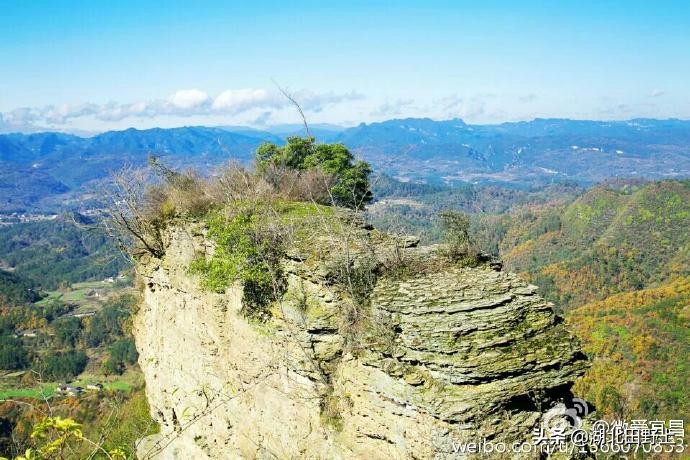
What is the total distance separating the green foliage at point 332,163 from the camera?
2198 centimetres

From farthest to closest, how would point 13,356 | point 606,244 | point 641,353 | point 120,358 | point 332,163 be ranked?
point 606,244 → point 13,356 → point 120,358 → point 641,353 → point 332,163

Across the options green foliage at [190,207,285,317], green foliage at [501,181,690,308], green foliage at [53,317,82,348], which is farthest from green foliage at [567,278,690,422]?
green foliage at [53,317,82,348]

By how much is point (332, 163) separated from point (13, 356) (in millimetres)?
104256

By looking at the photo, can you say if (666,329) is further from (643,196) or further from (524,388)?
(643,196)

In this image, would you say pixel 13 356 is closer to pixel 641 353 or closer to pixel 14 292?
pixel 14 292

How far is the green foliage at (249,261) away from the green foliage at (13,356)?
347ft

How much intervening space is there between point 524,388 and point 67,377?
4048 inches

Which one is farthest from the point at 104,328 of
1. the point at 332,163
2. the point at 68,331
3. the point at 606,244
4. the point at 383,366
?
the point at 383,366

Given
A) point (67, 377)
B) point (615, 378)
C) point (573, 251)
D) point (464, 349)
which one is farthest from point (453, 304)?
point (573, 251)

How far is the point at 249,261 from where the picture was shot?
1265 centimetres

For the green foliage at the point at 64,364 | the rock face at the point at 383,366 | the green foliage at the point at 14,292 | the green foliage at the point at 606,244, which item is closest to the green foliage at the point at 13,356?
the green foliage at the point at 64,364

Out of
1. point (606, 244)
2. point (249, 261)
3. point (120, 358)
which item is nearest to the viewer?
point (249, 261)

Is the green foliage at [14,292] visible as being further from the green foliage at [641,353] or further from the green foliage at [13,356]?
the green foliage at [641,353]

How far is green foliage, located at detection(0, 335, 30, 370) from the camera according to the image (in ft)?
313
